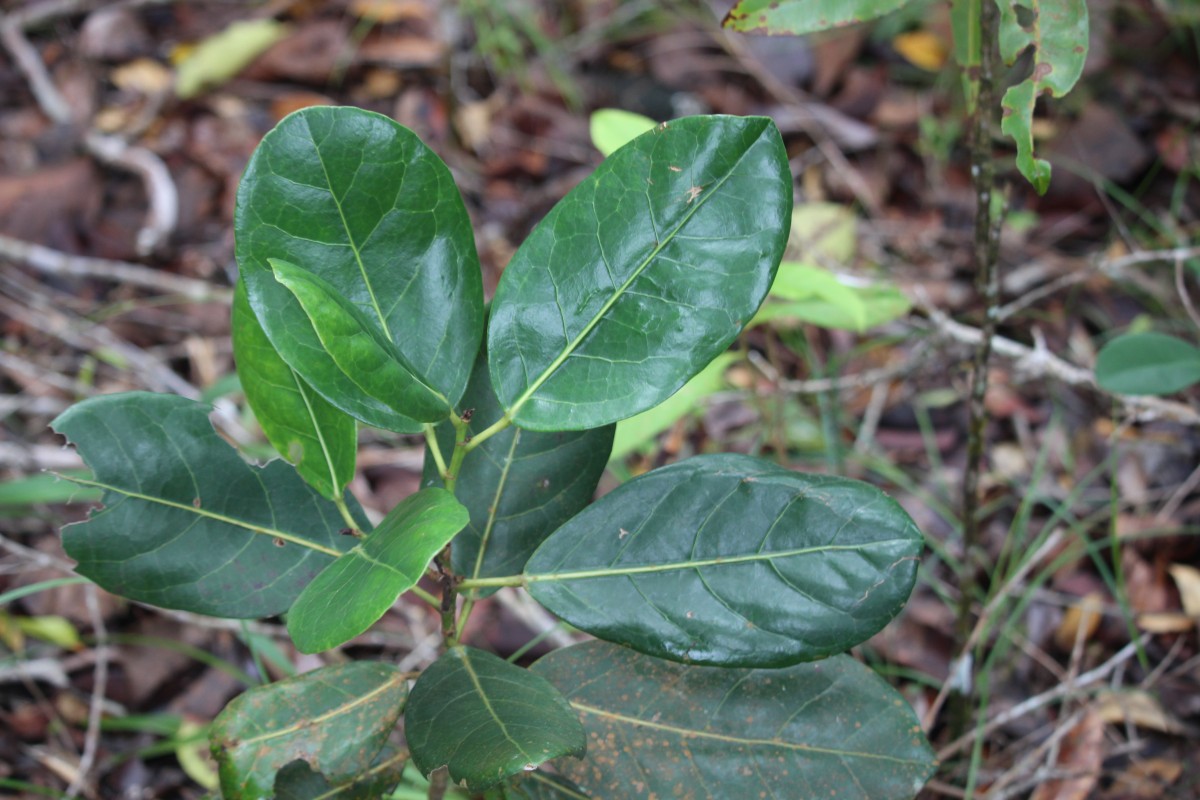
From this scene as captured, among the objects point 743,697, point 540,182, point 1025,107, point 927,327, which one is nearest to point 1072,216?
point 927,327

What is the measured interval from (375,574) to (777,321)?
6.24 ft

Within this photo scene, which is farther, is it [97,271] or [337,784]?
[97,271]

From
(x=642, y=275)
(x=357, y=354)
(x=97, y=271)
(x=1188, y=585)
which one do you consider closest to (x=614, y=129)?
(x=642, y=275)

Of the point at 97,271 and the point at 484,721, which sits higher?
the point at 484,721

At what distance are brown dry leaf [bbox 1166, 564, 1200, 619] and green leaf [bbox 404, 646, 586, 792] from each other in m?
1.62

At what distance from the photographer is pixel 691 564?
99cm

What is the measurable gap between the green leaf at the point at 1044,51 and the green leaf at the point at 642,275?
363 mm

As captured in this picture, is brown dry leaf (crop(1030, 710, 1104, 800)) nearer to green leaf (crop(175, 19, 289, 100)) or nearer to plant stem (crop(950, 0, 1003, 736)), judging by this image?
plant stem (crop(950, 0, 1003, 736))

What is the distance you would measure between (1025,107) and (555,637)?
1.27m

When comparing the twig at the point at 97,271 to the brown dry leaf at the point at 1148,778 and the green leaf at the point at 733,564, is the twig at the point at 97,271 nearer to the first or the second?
the green leaf at the point at 733,564

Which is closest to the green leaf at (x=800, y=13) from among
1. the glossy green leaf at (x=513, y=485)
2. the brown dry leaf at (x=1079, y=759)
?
the glossy green leaf at (x=513, y=485)

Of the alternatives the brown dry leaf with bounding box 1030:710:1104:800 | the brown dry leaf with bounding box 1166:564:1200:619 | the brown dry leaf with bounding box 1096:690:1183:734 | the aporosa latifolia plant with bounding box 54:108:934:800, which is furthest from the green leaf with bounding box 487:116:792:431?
the brown dry leaf with bounding box 1166:564:1200:619

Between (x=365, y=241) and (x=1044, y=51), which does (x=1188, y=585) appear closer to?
(x=1044, y=51)

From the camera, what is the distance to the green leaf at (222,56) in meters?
3.36
